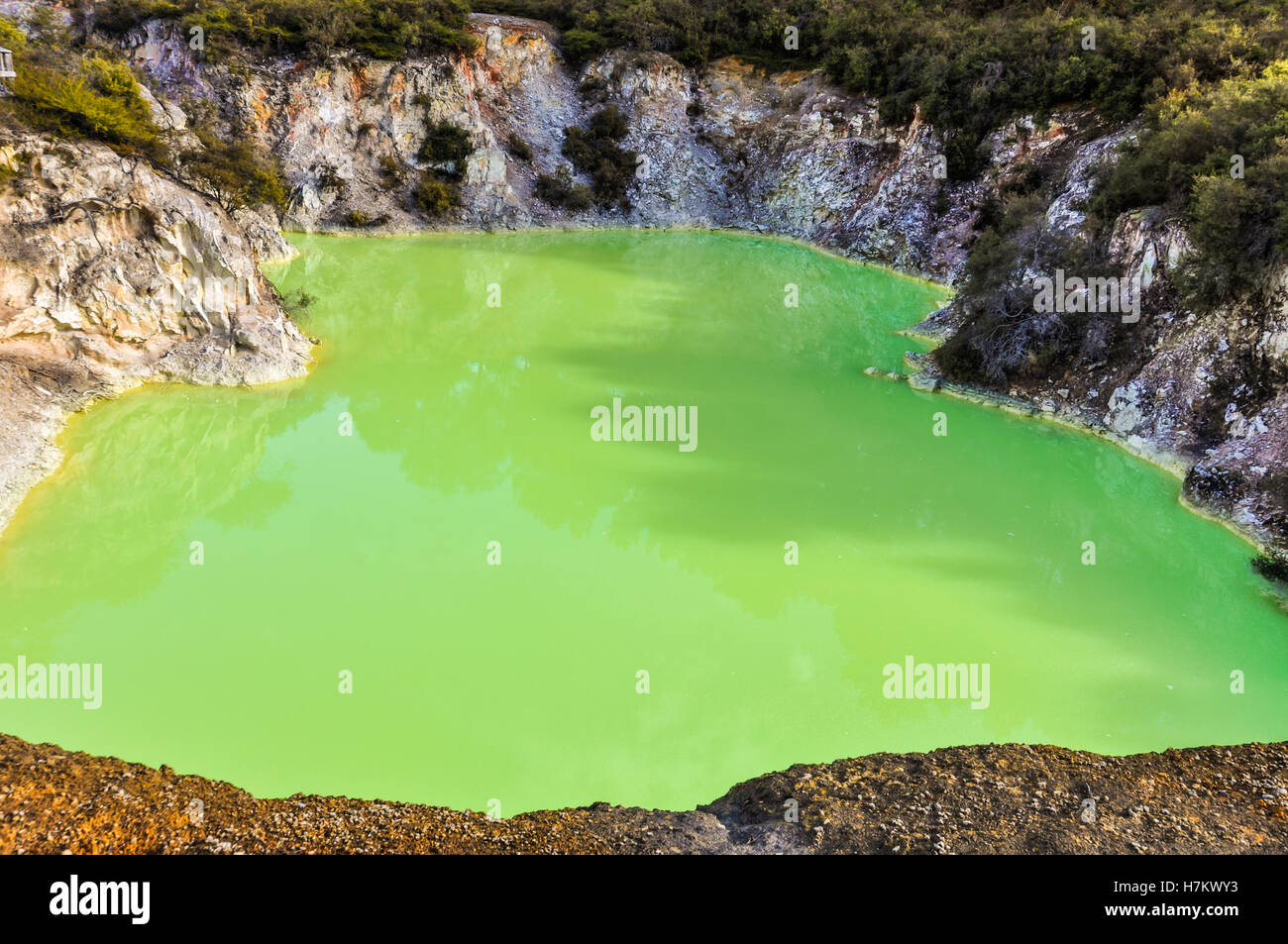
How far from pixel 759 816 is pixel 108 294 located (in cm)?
1287

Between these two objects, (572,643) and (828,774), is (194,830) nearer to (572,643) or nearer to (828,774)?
(572,643)

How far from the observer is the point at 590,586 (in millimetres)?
8930

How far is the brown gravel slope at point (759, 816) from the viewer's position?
5391 mm

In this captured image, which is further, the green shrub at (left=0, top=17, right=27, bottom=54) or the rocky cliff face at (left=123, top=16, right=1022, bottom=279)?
the rocky cliff face at (left=123, top=16, right=1022, bottom=279)

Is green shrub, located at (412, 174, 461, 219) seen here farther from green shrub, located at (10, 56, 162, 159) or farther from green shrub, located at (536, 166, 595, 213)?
green shrub, located at (10, 56, 162, 159)

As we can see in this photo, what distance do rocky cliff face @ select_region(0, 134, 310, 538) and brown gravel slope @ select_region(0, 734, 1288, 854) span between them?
→ 659 centimetres

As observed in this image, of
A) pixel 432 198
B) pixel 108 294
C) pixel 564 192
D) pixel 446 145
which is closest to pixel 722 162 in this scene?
pixel 564 192

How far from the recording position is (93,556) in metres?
9.03

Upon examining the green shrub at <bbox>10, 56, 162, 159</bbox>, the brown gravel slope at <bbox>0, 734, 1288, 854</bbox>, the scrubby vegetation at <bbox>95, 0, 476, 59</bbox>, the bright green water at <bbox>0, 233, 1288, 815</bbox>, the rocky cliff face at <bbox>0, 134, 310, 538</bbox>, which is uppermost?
the scrubby vegetation at <bbox>95, 0, 476, 59</bbox>

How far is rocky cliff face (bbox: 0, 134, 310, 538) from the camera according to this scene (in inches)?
462

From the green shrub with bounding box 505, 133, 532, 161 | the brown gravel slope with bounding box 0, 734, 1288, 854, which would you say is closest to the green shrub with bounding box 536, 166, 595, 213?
the green shrub with bounding box 505, 133, 532, 161

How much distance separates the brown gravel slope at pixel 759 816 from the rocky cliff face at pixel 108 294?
659 centimetres

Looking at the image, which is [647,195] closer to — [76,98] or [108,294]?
[76,98]

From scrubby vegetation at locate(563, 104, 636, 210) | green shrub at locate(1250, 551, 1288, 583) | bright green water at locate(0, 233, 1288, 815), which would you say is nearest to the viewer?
bright green water at locate(0, 233, 1288, 815)
